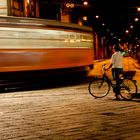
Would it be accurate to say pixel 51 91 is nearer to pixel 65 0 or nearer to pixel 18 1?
pixel 18 1

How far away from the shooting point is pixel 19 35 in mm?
17281

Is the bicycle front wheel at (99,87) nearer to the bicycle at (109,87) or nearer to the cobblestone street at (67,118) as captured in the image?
the bicycle at (109,87)

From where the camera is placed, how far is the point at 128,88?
13211mm

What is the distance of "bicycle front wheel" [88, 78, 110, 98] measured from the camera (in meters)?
13.7

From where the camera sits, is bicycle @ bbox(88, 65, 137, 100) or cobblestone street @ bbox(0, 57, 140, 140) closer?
cobblestone street @ bbox(0, 57, 140, 140)

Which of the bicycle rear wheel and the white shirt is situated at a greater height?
the white shirt

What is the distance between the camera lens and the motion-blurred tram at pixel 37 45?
1684cm

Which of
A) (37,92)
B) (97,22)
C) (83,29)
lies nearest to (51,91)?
(37,92)

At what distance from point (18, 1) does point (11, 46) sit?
624 inches

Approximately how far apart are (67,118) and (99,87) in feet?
12.8

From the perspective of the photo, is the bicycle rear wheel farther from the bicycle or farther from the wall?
the wall

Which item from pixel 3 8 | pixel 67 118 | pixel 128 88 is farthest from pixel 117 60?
pixel 3 8

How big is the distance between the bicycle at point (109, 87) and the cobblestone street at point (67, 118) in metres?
0.26

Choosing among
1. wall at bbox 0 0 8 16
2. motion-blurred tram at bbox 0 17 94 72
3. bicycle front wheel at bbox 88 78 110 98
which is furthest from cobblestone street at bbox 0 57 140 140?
wall at bbox 0 0 8 16
